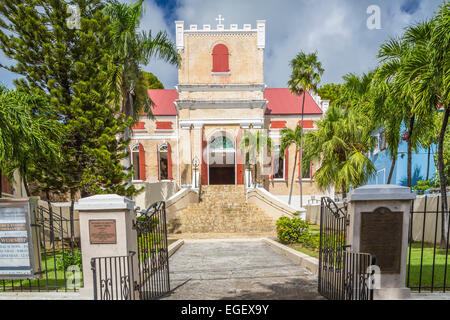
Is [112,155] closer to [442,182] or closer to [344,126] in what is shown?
[344,126]

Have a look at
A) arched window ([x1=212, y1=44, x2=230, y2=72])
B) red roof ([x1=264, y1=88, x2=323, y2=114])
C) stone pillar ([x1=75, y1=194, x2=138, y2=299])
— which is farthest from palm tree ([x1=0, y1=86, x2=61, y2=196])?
red roof ([x1=264, y1=88, x2=323, y2=114])

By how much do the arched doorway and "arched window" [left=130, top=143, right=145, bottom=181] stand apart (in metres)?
5.94

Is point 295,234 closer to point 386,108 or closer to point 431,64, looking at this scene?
point 386,108

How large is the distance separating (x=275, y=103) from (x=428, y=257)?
2035 centimetres

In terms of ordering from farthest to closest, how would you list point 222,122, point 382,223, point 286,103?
point 286,103
point 222,122
point 382,223

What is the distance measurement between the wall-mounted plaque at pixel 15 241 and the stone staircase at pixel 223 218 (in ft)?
31.2

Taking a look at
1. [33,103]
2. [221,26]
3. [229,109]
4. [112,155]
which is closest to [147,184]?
[229,109]

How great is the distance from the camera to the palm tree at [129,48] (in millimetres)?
10783

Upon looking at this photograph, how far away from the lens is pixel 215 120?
2116 cm

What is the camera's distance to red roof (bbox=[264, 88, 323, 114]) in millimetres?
24281

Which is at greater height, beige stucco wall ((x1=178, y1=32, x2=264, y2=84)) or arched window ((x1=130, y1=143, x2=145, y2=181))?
beige stucco wall ((x1=178, y1=32, x2=264, y2=84))

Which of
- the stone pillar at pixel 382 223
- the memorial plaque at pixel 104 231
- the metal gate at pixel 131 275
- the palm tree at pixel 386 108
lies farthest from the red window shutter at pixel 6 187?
the palm tree at pixel 386 108

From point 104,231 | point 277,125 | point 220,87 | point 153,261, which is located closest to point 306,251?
point 153,261

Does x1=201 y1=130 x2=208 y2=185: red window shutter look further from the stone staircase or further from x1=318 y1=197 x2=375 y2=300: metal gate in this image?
x1=318 y1=197 x2=375 y2=300: metal gate
